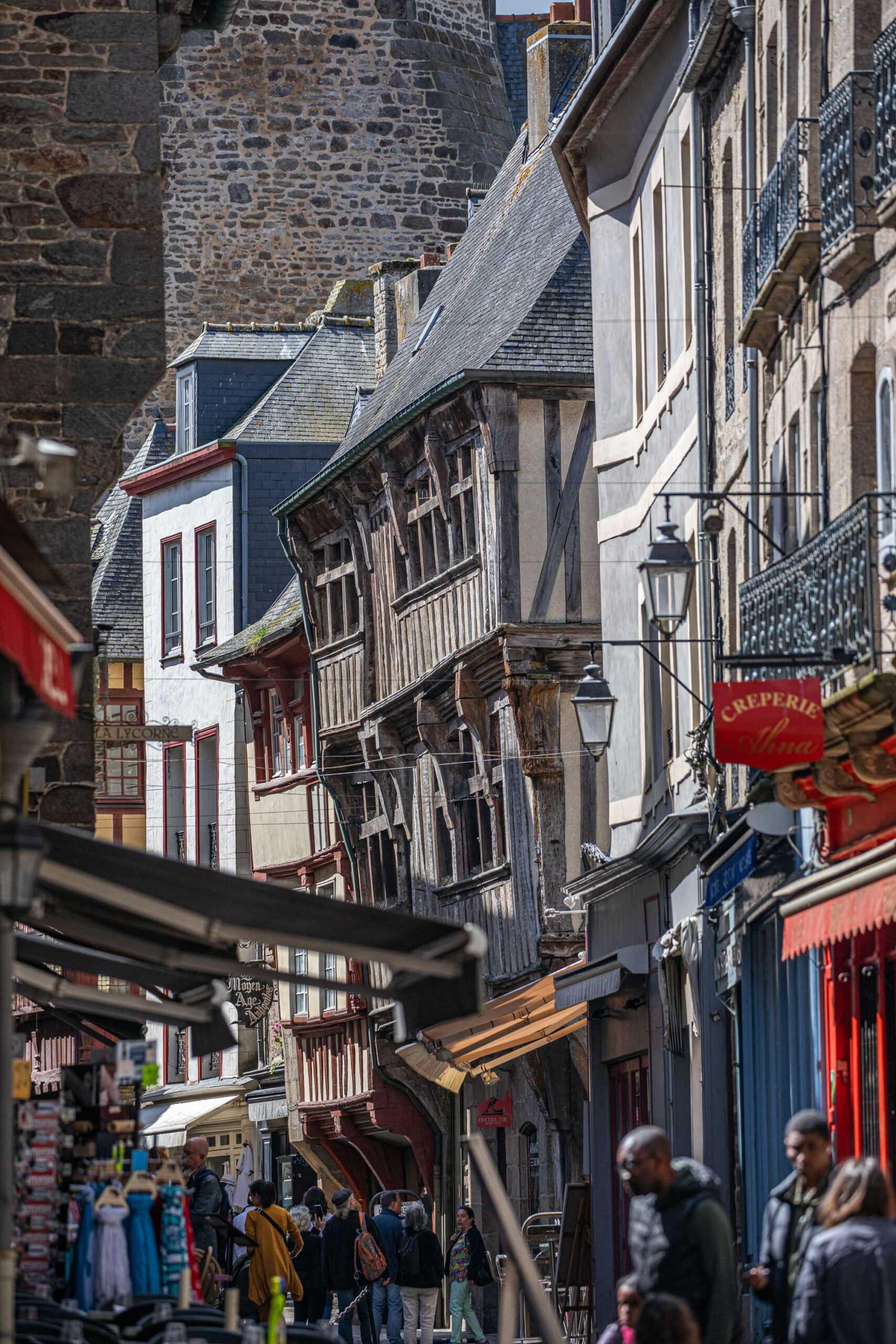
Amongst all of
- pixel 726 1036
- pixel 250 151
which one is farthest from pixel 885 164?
pixel 250 151

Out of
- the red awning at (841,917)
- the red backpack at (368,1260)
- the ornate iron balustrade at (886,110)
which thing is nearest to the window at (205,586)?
the red backpack at (368,1260)

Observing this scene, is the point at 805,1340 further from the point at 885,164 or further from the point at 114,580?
the point at 114,580

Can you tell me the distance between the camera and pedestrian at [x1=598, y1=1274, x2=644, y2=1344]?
24.5 ft

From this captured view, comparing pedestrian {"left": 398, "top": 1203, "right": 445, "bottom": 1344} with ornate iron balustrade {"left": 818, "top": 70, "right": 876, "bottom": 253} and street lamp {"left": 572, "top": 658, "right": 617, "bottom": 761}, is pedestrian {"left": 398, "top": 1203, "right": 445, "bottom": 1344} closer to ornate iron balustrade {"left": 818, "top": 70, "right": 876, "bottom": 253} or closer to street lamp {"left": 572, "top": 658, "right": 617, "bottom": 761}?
street lamp {"left": 572, "top": 658, "right": 617, "bottom": 761}

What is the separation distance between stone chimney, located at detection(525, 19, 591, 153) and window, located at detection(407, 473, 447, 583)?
178 inches

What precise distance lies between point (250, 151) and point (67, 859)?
37.7 m

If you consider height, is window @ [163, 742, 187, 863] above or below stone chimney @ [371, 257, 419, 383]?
below

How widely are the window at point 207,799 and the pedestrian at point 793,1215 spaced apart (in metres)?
30.8

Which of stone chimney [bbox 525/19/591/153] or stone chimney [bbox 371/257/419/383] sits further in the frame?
stone chimney [bbox 371/257/419/383]

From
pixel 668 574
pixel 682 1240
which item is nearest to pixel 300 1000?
pixel 668 574

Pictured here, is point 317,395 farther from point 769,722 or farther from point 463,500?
point 769,722

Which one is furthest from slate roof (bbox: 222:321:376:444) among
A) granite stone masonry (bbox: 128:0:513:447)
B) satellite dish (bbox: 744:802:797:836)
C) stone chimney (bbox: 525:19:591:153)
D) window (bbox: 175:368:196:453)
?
satellite dish (bbox: 744:802:797:836)

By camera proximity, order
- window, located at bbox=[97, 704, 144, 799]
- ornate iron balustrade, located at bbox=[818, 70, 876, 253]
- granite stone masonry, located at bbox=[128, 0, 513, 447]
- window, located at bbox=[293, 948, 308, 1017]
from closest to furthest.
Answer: ornate iron balustrade, located at bbox=[818, 70, 876, 253] < window, located at bbox=[293, 948, 308, 1017] < window, located at bbox=[97, 704, 144, 799] < granite stone masonry, located at bbox=[128, 0, 513, 447]

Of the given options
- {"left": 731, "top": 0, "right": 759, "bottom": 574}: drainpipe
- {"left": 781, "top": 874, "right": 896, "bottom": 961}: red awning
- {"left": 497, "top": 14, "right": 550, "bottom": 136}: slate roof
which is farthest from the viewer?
{"left": 497, "top": 14, "right": 550, "bottom": 136}: slate roof
